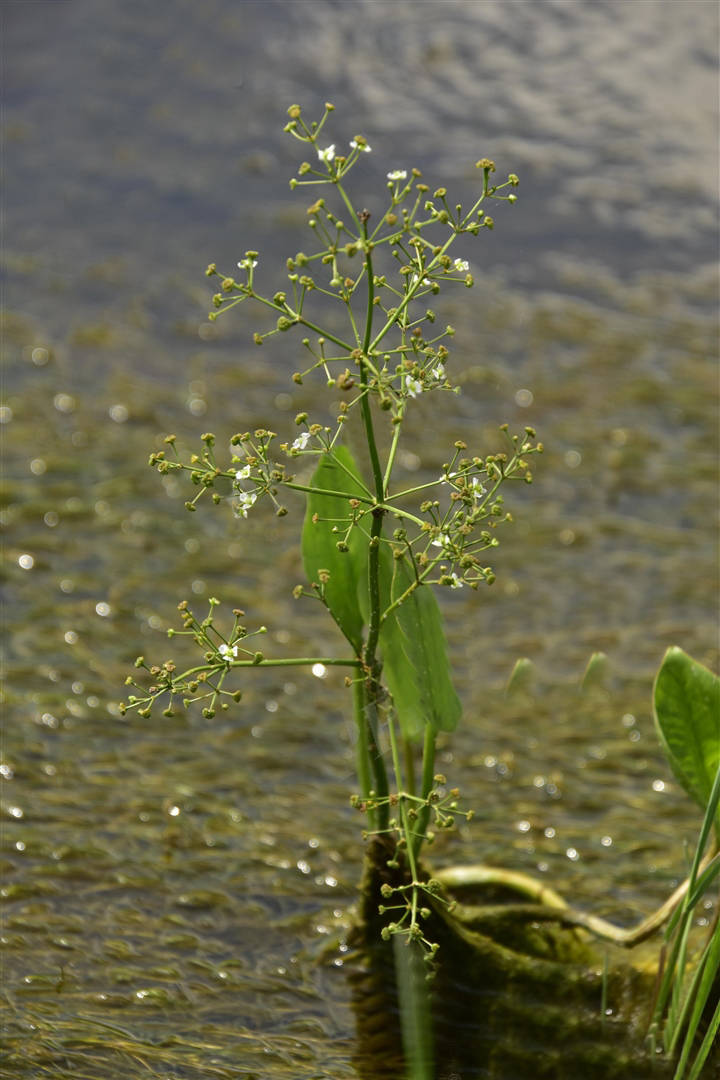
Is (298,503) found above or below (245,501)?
above

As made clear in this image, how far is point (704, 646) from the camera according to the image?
10.9 ft

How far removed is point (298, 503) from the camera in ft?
12.4

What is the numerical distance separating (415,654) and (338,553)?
0.65 feet

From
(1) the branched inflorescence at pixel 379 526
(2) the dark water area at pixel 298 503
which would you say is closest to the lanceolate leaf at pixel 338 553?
(1) the branched inflorescence at pixel 379 526

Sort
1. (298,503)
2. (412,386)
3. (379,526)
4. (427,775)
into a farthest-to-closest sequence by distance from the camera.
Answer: (298,503), (427,775), (379,526), (412,386)

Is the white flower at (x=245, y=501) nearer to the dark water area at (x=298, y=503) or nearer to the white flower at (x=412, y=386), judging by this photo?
the white flower at (x=412, y=386)

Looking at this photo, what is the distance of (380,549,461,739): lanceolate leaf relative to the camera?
176 centimetres

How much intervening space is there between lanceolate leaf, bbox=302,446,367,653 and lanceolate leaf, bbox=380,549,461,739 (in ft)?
0.15

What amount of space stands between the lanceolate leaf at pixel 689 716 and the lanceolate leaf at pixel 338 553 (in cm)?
43

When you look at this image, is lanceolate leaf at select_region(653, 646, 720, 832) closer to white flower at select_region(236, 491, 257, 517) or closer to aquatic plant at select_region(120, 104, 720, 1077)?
aquatic plant at select_region(120, 104, 720, 1077)

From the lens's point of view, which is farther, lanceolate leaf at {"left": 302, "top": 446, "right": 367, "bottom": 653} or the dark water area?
the dark water area

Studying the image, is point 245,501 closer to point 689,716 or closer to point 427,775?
point 427,775

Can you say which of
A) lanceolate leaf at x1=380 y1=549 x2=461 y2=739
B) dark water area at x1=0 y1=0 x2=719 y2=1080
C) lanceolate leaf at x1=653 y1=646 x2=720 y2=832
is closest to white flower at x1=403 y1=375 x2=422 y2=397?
lanceolate leaf at x1=380 y1=549 x2=461 y2=739

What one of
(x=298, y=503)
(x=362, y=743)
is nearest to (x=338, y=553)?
(x=362, y=743)
